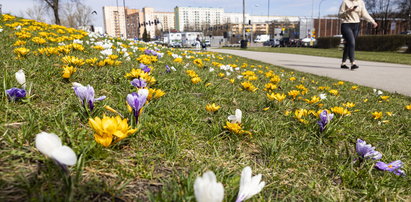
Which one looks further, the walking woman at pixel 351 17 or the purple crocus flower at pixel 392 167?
the walking woman at pixel 351 17

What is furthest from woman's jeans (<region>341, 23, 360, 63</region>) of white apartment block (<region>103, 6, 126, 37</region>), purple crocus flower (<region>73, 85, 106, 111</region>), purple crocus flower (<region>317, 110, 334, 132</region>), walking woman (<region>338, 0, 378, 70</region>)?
white apartment block (<region>103, 6, 126, 37</region>)

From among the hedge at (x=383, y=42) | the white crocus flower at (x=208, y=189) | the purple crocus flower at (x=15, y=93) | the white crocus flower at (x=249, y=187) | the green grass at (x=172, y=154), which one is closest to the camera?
the white crocus flower at (x=208, y=189)

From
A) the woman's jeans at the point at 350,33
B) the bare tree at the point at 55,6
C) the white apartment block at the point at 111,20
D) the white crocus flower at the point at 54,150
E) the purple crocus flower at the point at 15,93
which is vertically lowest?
the white crocus flower at the point at 54,150

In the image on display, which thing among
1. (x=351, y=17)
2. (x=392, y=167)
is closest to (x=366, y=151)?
(x=392, y=167)

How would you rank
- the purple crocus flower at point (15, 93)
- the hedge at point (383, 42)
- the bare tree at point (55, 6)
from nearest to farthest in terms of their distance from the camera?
1. the purple crocus flower at point (15, 93)
2. the hedge at point (383, 42)
3. the bare tree at point (55, 6)

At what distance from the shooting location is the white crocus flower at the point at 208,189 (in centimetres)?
65

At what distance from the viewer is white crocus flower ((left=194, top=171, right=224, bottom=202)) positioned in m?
0.65

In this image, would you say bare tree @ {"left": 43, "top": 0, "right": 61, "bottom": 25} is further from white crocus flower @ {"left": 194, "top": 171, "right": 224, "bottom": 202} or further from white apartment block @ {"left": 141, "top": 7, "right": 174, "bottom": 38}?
white apartment block @ {"left": 141, "top": 7, "right": 174, "bottom": 38}

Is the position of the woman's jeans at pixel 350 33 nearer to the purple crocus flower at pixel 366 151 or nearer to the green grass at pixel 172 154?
the green grass at pixel 172 154

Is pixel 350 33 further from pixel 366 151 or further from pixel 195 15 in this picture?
pixel 195 15

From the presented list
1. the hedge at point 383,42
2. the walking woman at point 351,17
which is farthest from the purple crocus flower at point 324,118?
the hedge at point 383,42

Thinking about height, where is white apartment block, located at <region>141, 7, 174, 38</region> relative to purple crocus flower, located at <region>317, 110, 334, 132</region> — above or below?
above

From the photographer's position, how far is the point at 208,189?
66cm

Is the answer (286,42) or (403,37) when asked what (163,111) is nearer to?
(403,37)
